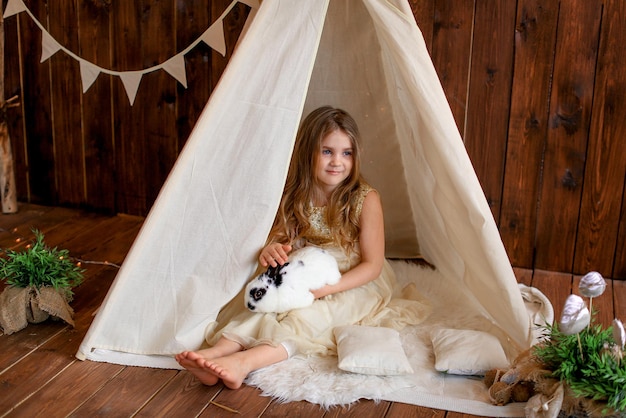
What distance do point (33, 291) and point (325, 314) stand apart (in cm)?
88

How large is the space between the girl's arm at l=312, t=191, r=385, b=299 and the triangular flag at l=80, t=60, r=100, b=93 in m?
1.25

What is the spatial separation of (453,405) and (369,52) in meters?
1.18

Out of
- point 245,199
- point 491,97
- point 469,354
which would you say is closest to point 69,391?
point 245,199

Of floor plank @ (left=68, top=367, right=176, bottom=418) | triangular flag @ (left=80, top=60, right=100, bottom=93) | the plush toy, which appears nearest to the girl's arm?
the plush toy

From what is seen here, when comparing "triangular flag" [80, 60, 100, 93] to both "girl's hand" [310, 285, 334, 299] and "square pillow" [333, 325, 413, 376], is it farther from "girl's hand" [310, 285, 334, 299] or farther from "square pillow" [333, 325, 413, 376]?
"square pillow" [333, 325, 413, 376]

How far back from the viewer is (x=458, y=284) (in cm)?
258

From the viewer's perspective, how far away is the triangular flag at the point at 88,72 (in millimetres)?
2942

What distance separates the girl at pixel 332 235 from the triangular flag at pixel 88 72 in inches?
38.2

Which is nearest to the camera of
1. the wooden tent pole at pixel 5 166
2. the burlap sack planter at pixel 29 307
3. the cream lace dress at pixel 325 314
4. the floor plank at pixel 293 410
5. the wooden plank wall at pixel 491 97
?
the floor plank at pixel 293 410

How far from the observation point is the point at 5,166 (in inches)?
130

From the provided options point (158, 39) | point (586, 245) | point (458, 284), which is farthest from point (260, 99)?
point (586, 245)

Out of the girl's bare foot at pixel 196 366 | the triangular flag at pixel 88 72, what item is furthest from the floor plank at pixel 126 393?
the triangular flag at pixel 88 72

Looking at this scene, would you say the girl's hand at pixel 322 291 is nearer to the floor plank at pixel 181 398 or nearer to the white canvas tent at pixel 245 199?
the white canvas tent at pixel 245 199

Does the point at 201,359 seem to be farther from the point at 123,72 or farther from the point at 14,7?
the point at 14,7
